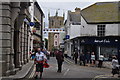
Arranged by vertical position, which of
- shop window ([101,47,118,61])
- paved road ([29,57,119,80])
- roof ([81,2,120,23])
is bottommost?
paved road ([29,57,119,80])

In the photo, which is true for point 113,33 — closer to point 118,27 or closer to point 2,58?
point 118,27

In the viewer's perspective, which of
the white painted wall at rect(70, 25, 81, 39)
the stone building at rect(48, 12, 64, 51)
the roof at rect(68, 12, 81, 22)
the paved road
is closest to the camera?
the paved road

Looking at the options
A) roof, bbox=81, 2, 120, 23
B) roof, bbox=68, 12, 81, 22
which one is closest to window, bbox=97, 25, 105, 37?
roof, bbox=81, 2, 120, 23

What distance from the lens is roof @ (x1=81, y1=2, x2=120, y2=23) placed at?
3147 cm

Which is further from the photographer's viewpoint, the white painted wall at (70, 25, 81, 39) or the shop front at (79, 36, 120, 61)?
the white painted wall at (70, 25, 81, 39)

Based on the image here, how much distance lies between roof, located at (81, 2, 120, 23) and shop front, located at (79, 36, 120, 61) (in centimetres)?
256

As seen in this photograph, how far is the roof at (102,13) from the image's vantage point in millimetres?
31469

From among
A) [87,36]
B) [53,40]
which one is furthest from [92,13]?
[53,40]

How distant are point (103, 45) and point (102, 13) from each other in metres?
5.33

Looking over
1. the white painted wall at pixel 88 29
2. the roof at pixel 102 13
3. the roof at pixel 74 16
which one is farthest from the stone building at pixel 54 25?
the white painted wall at pixel 88 29

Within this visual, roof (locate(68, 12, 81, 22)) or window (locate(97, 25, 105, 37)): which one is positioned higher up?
roof (locate(68, 12, 81, 22))

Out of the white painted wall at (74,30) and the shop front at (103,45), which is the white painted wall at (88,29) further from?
the white painted wall at (74,30)

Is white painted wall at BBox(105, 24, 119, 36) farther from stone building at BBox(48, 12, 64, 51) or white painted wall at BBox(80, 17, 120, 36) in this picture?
stone building at BBox(48, 12, 64, 51)

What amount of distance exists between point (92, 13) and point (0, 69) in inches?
945
